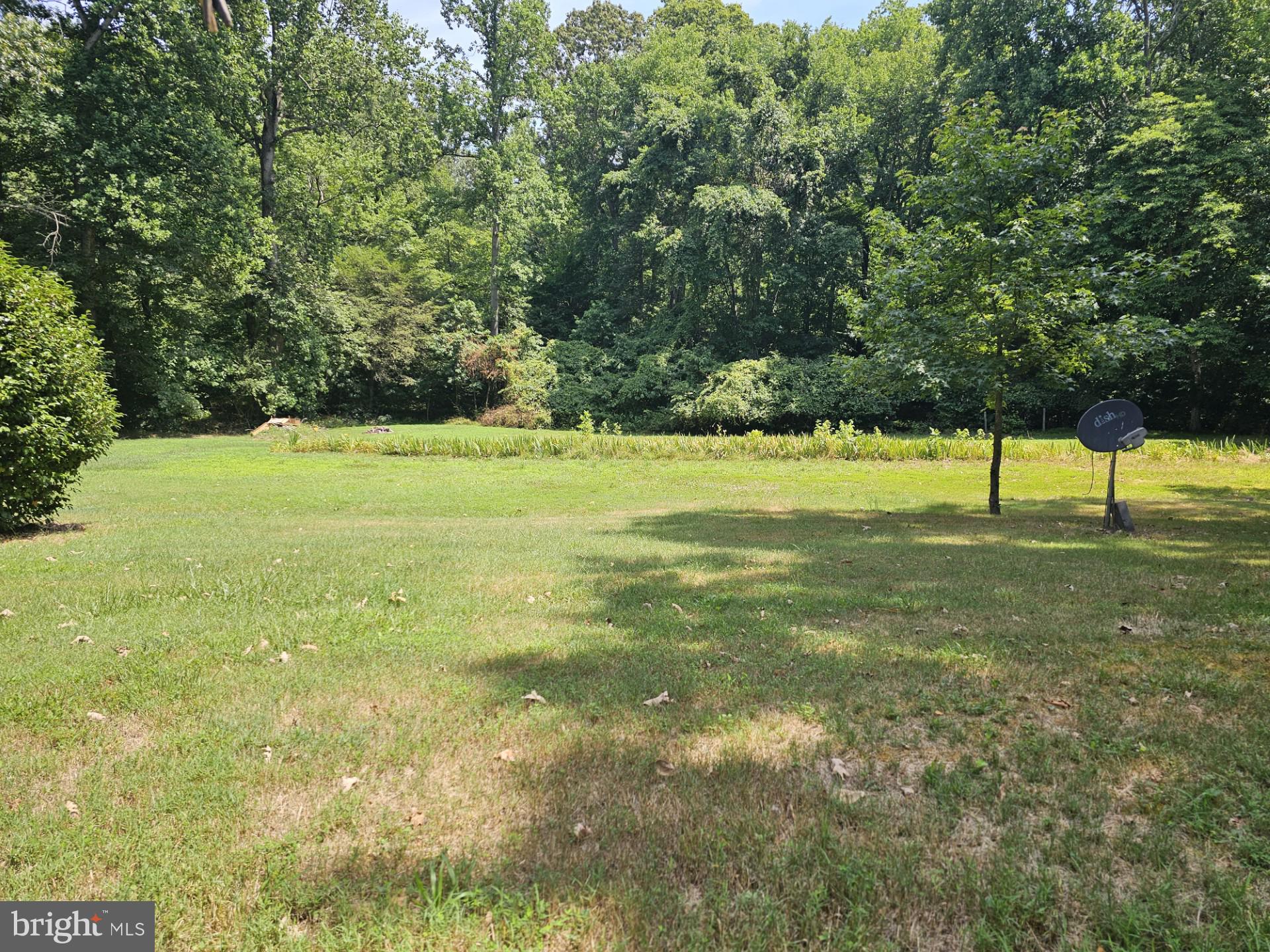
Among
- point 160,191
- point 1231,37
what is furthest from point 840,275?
point 160,191

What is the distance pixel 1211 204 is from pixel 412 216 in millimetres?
39013

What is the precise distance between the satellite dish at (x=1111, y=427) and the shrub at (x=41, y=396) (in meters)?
13.9

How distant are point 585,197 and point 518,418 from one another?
19610 mm

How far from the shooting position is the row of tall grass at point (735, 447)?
2112 cm

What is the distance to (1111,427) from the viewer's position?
9984 millimetres

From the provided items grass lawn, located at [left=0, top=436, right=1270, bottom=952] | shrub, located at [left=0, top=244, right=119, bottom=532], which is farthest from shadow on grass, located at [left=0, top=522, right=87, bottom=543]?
grass lawn, located at [left=0, top=436, right=1270, bottom=952]

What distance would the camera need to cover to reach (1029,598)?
5.92 m

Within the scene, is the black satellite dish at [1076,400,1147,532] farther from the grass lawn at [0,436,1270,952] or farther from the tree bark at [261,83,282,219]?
the tree bark at [261,83,282,219]

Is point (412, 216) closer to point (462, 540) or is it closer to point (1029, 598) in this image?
point (462, 540)

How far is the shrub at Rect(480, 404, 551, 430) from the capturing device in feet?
114

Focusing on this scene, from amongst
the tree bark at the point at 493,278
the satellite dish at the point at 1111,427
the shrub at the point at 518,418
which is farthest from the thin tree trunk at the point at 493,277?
the satellite dish at the point at 1111,427

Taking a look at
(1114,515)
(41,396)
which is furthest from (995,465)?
(41,396)

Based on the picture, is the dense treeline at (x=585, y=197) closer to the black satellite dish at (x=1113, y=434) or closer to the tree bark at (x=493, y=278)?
the tree bark at (x=493, y=278)

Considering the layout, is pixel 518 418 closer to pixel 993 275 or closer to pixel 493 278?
pixel 493 278
